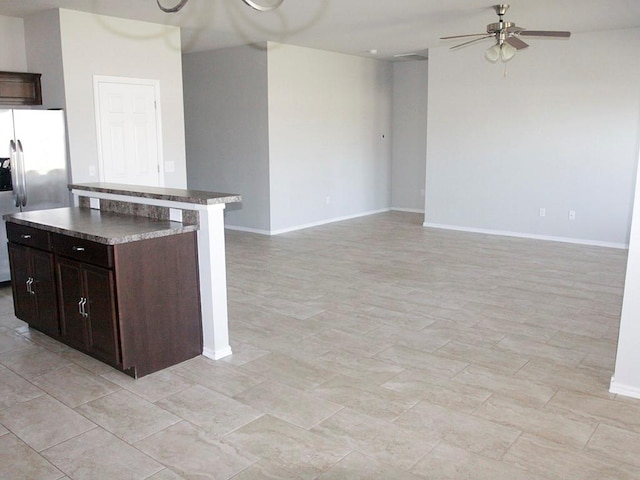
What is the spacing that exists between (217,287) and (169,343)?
17.8 inches

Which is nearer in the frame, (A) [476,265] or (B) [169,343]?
(B) [169,343]

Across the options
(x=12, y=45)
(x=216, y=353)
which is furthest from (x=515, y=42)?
(x=12, y=45)

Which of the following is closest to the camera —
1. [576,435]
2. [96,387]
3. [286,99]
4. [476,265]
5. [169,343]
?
[576,435]

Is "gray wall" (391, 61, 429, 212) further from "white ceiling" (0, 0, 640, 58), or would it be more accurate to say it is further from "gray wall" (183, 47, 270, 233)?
"gray wall" (183, 47, 270, 233)

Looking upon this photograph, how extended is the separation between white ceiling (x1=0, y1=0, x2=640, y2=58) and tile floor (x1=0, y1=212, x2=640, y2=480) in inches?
106

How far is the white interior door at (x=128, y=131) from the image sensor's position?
Result: 18.9ft

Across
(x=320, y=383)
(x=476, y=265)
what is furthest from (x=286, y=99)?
(x=320, y=383)

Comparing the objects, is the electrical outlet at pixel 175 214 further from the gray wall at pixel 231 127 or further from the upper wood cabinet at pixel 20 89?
the gray wall at pixel 231 127

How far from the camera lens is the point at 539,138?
742 cm

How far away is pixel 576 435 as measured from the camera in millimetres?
2693

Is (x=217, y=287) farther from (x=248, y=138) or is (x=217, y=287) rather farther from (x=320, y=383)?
(x=248, y=138)

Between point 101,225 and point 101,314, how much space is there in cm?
58

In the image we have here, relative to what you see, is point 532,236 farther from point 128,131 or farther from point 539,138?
point 128,131

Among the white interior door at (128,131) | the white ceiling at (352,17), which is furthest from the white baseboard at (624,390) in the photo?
the white interior door at (128,131)
